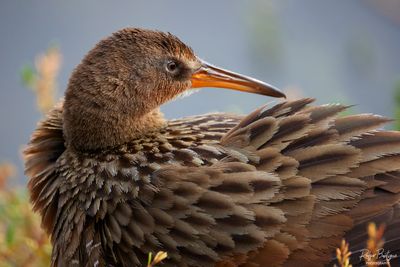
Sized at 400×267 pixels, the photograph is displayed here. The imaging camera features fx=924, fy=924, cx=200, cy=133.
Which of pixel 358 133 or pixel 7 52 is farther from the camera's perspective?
pixel 7 52

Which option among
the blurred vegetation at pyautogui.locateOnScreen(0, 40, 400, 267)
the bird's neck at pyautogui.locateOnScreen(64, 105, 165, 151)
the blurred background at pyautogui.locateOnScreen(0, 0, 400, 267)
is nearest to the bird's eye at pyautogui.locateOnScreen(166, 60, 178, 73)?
the bird's neck at pyautogui.locateOnScreen(64, 105, 165, 151)

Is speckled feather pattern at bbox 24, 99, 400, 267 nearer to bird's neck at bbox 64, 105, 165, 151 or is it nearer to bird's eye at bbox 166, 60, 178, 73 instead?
bird's neck at bbox 64, 105, 165, 151

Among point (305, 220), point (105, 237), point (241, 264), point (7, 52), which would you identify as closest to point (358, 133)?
point (305, 220)

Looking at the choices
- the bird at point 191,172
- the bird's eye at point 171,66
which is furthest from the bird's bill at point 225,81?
the bird's eye at point 171,66

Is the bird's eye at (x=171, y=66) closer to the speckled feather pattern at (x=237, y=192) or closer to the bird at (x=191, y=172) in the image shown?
the bird at (x=191, y=172)

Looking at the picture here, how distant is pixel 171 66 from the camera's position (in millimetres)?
4523

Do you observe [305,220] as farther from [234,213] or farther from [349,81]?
[349,81]

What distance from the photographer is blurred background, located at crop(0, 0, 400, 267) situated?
8883 mm

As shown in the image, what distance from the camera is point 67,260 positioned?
419 cm

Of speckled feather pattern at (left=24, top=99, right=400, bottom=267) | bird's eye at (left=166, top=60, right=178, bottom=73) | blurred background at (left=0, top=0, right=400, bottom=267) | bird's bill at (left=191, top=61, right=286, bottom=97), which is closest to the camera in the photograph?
speckled feather pattern at (left=24, top=99, right=400, bottom=267)

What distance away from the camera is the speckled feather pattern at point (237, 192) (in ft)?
12.6

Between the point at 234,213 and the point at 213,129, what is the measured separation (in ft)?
2.25

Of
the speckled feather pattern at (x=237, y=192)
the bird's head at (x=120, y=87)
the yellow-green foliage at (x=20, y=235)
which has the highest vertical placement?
the bird's head at (x=120, y=87)

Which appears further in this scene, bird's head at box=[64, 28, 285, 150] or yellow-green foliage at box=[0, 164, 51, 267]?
yellow-green foliage at box=[0, 164, 51, 267]
